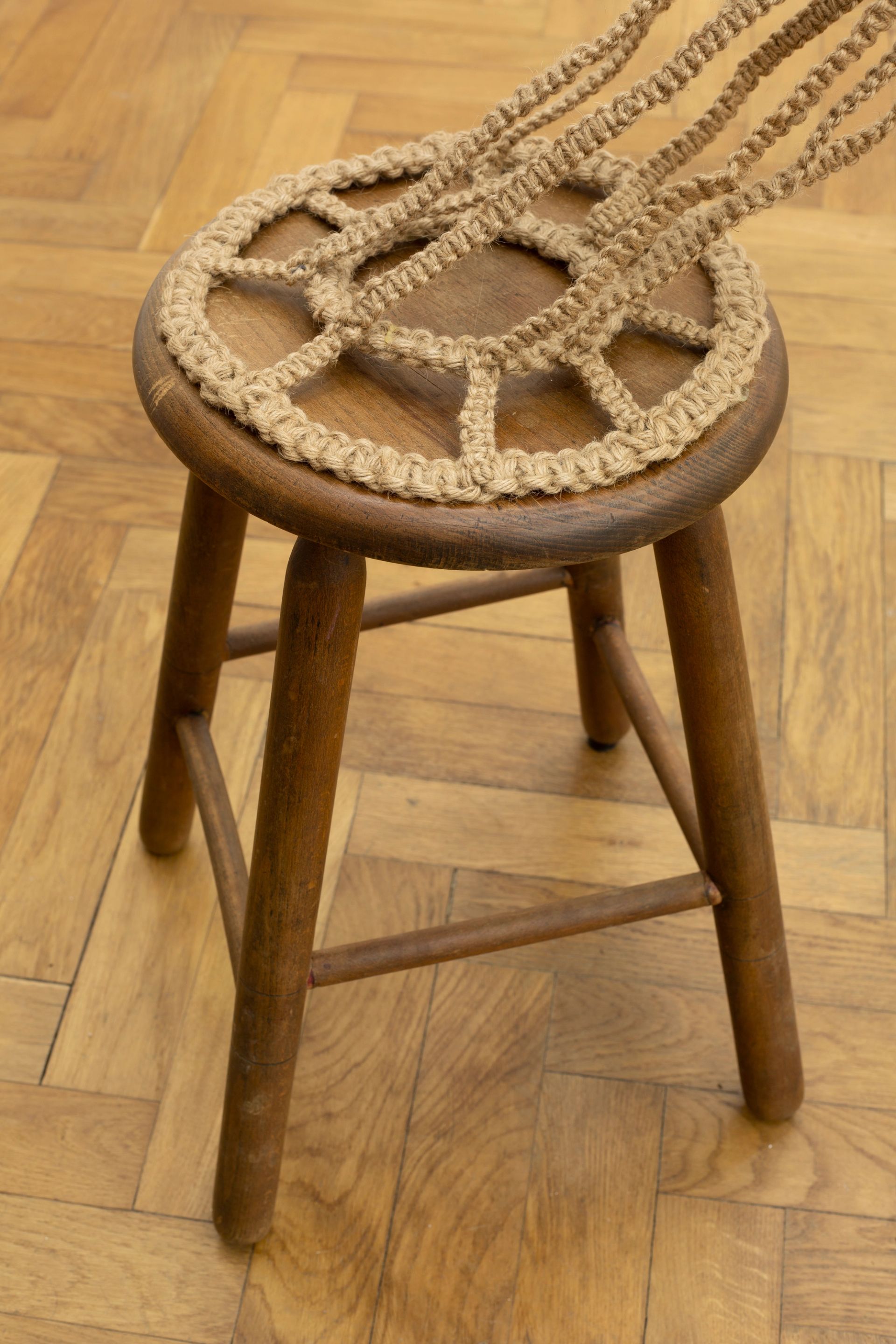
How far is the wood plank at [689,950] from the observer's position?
93 centimetres

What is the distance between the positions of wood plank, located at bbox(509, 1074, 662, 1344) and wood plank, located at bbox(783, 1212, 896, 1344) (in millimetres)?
89

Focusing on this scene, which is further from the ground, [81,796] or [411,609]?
[411,609]

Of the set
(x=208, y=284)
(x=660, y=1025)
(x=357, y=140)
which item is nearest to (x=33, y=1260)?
(x=660, y=1025)

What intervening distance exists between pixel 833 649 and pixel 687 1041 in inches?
15.7

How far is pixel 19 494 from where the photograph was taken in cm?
124

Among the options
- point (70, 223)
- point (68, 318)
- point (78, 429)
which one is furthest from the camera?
point (70, 223)

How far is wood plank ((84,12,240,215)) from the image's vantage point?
1587 millimetres

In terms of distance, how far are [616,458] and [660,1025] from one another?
50 centimetres

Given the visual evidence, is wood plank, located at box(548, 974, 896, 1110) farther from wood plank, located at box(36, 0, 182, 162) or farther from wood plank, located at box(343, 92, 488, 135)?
wood plank, located at box(36, 0, 182, 162)

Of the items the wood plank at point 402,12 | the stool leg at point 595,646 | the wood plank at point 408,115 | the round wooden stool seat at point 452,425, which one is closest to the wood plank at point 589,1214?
the stool leg at point 595,646

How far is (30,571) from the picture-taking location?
3.87 feet

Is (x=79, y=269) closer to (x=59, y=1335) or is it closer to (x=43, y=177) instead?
(x=43, y=177)

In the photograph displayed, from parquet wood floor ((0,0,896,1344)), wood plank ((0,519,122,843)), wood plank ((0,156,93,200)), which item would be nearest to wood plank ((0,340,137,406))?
parquet wood floor ((0,0,896,1344))

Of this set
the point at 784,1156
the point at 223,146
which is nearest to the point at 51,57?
the point at 223,146
